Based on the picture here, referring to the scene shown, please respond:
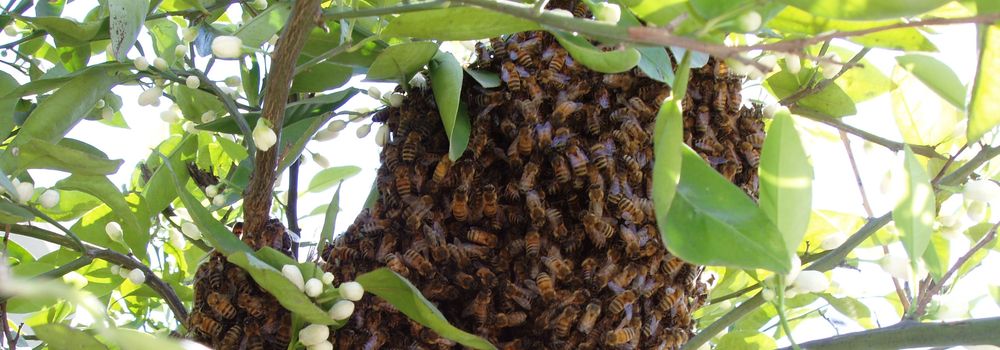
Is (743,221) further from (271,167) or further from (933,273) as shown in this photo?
(271,167)

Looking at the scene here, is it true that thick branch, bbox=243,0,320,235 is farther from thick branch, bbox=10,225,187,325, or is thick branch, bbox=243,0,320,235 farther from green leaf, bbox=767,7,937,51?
green leaf, bbox=767,7,937,51

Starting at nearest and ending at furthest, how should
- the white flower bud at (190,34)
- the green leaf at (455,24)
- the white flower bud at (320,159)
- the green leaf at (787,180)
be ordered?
the green leaf at (787,180) → the green leaf at (455,24) → the white flower bud at (190,34) → the white flower bud at (320,159)

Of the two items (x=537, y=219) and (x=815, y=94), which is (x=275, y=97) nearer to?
(x=537, y=219)

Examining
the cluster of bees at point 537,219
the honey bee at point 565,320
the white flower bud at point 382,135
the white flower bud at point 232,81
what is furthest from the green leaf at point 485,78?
the white flower bud at point 232,81

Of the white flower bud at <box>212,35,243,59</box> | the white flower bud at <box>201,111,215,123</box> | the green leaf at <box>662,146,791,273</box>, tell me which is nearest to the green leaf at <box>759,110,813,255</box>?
the green leaf at <box>662,146,791,273</box>

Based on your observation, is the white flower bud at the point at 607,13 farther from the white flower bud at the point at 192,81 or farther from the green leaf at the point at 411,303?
the white flower bud at the point at 192,81

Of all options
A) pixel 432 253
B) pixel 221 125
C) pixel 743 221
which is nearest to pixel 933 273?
pixel 743 221
